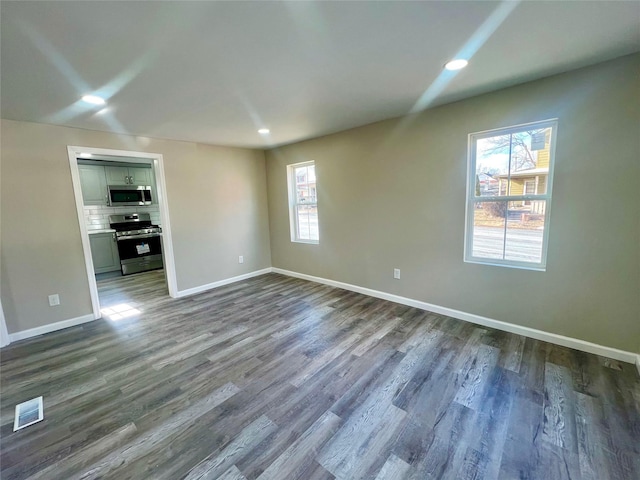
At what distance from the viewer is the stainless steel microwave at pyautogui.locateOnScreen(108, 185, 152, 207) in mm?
5391

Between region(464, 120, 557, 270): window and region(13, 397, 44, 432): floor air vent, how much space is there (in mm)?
3932

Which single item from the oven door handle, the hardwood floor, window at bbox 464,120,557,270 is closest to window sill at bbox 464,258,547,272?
window at bbox 464,120,557,270

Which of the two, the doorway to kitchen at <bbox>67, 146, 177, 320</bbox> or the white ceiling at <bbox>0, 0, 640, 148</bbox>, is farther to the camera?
the doorway to kitchen at <bbox>67, 146, 177, 320</bbox>

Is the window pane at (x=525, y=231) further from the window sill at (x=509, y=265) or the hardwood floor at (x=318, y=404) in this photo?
the hardwood floor at (x=318, y=404)

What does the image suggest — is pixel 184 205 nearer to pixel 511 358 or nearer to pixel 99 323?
pixel 99 323

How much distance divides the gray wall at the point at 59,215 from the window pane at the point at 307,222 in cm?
141

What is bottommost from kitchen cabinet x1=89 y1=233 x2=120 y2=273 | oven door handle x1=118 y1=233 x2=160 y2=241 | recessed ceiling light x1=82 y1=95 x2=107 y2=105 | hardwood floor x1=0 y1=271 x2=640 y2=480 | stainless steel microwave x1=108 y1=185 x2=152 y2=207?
hardwood floor x1=0 y1=271 x2=640 y2=480

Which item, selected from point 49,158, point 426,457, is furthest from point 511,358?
point 49,158

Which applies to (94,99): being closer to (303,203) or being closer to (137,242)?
(303,203)

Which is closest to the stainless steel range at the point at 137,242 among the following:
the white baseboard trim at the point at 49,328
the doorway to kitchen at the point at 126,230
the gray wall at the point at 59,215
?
the doorway to kitchen at the point at 126,230

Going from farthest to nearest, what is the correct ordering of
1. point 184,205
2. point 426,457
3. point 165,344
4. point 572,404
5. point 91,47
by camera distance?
point 184,205 < point 165,344 < point 572,404 < point 91,47 < point 426,457

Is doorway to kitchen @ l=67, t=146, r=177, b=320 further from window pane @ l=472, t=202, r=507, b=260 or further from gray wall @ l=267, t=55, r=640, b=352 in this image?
window pane @ l=472, t=202, r=507, b=260

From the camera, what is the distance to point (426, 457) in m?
1.48

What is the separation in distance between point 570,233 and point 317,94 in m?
2.58
